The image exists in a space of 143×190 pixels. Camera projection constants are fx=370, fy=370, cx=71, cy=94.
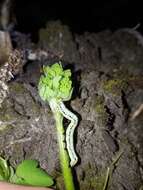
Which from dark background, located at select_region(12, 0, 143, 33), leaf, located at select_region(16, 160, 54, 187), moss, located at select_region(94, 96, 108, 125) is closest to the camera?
leaf, located at select_region(16, 160, 54, 187)

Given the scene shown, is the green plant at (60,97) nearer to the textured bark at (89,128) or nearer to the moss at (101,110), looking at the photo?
the textured bark at (89,128)

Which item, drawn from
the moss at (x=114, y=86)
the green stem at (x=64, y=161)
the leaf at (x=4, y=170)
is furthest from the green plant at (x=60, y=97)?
the moss at (x=114, y=86)

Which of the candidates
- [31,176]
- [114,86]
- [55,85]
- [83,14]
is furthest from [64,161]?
[83,14]

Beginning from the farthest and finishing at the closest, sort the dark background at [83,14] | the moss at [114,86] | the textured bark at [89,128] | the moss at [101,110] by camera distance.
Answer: the dark background at [83,14] < the moss at [114,86] < the moss at [101,110] < the textured bark at [89,128]

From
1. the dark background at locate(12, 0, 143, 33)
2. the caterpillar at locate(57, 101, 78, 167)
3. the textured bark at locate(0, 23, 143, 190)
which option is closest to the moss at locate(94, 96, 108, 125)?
the textured bark at locate(0, 23, 143, 190)

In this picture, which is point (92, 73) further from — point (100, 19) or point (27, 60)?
point (100, 19)

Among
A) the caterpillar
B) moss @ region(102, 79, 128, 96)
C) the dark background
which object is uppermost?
the dark background

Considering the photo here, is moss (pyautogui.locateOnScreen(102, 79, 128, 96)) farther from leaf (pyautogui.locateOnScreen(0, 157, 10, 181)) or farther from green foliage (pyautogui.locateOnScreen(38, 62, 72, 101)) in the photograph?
leaf (pyautogui.locateOnScreen(0, 157, 10, 181))

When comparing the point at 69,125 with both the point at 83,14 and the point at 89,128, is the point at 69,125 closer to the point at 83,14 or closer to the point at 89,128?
the point at 89,128
